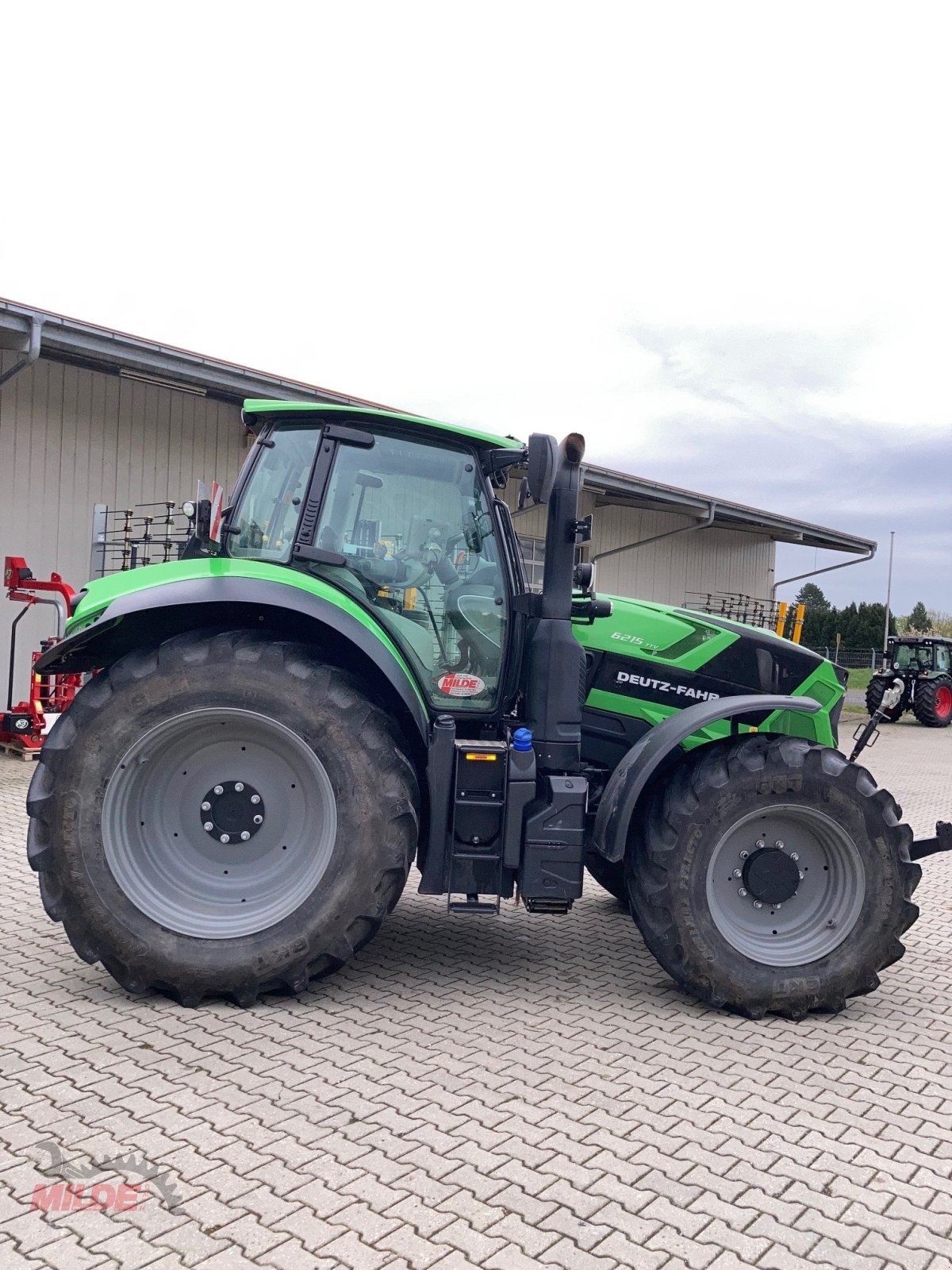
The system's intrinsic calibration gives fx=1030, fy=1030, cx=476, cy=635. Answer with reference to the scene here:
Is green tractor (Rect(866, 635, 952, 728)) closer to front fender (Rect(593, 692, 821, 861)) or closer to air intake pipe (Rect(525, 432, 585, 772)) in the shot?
front fender (Rect(593, 692, 821, 861))

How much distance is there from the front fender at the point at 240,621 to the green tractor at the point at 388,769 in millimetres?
14

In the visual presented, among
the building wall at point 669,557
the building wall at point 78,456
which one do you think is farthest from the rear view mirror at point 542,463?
the building wall at point 669,557

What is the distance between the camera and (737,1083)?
3527 millimetres

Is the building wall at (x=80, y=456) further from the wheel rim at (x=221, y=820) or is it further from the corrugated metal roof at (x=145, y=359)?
the wheel rim at (x=221, y=820)

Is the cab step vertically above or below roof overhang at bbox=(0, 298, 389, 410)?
below

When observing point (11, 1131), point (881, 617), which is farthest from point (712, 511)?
point (881, 617)

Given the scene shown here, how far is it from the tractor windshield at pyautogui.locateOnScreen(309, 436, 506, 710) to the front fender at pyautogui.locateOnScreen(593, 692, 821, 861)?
0.65 m

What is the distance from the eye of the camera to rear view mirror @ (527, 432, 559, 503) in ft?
13.0

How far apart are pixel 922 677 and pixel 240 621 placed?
2222cm

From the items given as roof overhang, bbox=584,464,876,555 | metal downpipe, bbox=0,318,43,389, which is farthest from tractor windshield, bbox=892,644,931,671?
metal downpipe, bbox=0,318,43,389

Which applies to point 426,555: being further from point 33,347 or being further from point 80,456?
point 80,456

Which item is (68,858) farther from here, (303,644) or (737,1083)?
(737,1083)

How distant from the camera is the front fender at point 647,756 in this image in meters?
4.14

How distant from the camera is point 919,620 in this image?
81.9 m
